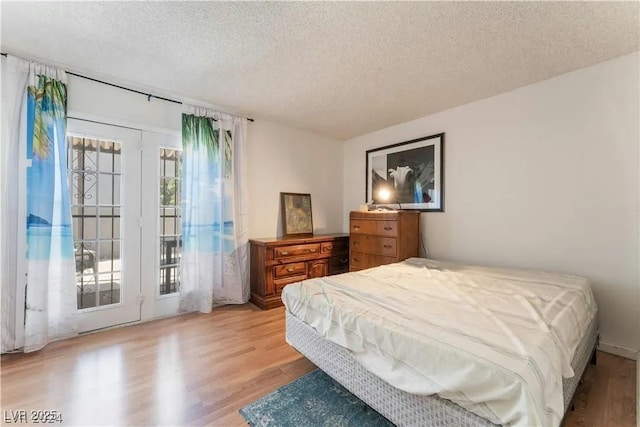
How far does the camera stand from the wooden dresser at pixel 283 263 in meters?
3.24

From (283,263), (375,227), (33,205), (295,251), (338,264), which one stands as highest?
(33,205)

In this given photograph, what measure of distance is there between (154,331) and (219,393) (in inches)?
50.9

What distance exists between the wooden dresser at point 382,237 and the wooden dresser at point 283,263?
372 mm

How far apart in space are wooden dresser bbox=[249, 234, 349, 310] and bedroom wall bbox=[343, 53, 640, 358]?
4.78 feet

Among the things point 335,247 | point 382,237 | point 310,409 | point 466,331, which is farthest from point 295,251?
point 466,331

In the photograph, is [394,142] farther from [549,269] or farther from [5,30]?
[5,30]

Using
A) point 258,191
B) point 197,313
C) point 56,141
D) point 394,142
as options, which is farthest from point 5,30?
point 394,142

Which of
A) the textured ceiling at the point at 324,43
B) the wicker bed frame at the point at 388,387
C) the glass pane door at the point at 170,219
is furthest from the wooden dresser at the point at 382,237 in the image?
the glass pane door at the point at 170,219

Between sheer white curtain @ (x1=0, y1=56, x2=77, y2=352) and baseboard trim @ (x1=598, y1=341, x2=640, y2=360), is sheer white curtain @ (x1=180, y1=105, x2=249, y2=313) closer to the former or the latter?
sheer white curtain @ (x1=0, y1=56, x2=77, y2=352)

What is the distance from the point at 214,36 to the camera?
1922mm

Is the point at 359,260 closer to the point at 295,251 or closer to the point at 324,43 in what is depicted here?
the point at 295,251

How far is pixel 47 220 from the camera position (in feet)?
7.47

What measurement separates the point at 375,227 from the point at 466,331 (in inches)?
82.1

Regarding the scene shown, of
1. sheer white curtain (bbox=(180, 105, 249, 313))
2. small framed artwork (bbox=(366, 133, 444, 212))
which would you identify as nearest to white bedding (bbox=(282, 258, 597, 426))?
small framed artwork (bbox=(366, 133, 444, 212))
